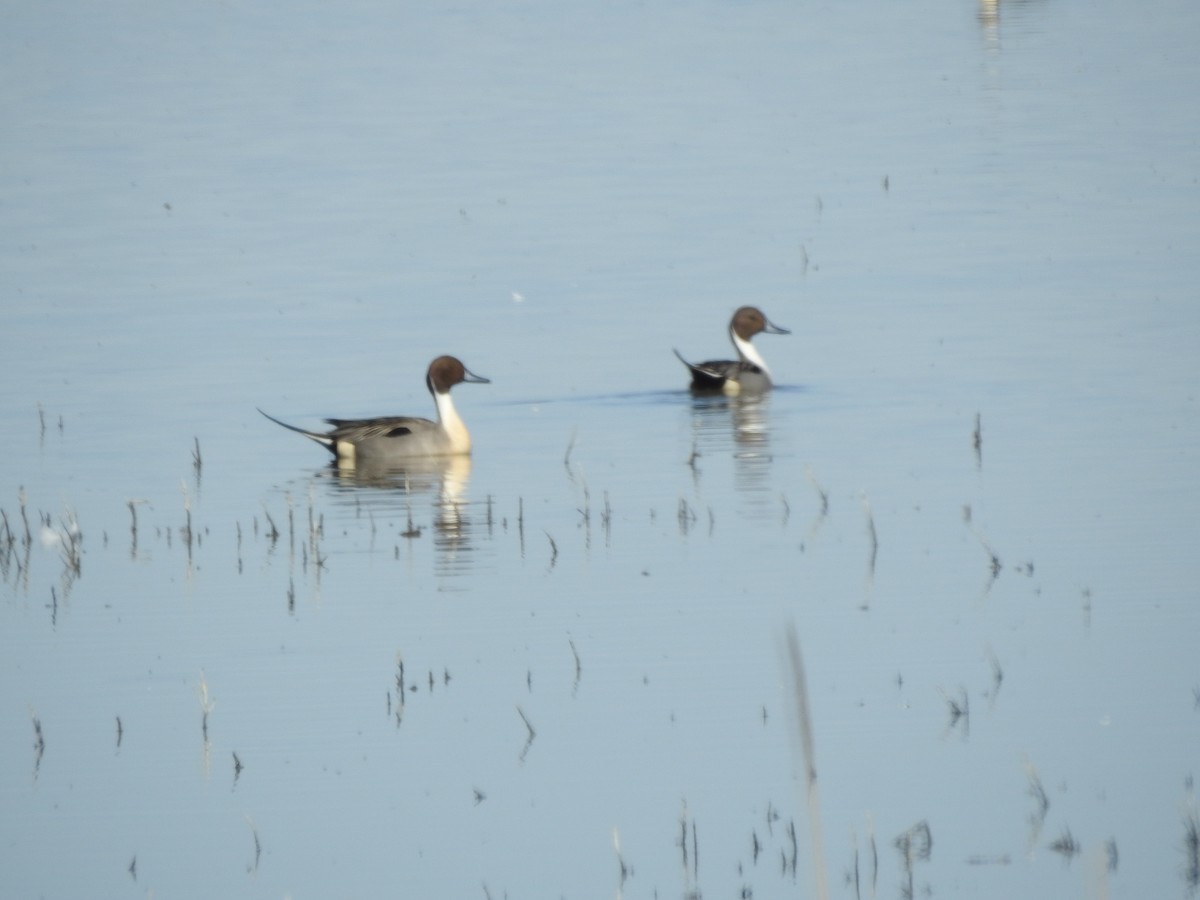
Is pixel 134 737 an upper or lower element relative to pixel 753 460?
lower

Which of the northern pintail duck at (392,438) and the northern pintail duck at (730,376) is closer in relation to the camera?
the northern pintail duck at (392,438)

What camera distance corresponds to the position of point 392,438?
1427 cm

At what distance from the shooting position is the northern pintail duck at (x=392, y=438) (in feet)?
46.2

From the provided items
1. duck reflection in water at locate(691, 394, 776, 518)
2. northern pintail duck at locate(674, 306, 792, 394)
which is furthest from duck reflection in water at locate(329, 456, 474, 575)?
northern pintail duck at locate(674, 306, 792, 394)

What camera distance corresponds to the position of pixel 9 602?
10.3 m

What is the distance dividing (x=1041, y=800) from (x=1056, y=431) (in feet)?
22.6

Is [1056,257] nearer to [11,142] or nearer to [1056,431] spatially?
[1056,431]

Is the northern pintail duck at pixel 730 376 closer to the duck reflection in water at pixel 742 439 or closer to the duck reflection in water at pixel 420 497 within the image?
the duck reflection in water at pixel 742 439

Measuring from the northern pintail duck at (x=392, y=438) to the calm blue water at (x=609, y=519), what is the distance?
33cm

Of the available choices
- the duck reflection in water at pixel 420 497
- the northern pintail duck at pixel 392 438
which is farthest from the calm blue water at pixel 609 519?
the northern pintail duck at pixel 392 438

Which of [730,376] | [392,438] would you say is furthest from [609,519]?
[730,376]

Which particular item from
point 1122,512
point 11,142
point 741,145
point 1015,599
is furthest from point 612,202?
point 1015,599

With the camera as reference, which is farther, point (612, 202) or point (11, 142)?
point (11, 142)

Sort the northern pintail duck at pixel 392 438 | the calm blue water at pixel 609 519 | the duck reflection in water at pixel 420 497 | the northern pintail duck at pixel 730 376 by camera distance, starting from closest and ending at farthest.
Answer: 1. the calm blue water at pixel 609 519
2. the duck reflection in water at pixel 420 497
3. the northern pintail duck at pixel 392 438
4. the northern pintail duck at pixel 730 376
